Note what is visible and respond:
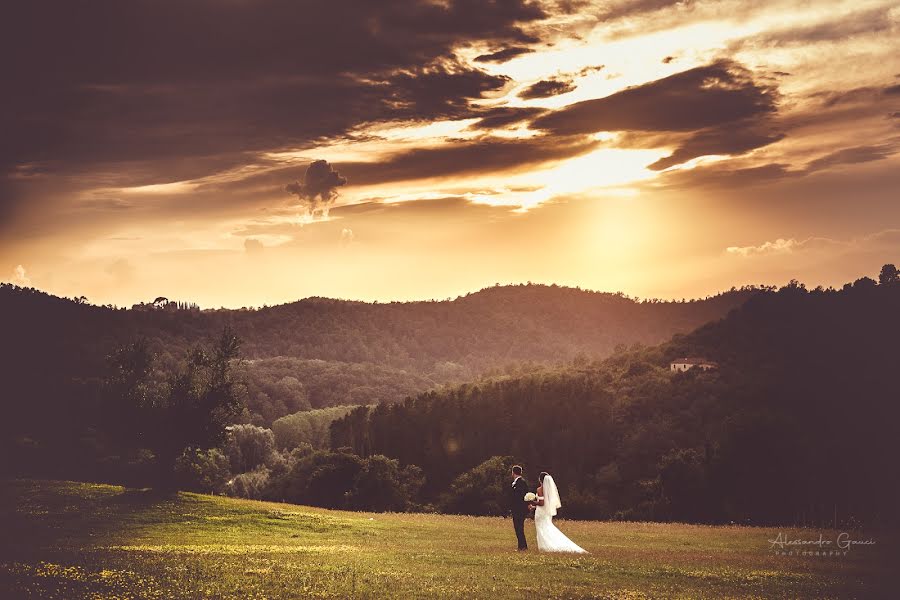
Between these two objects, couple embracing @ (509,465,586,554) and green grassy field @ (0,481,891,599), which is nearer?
green grassy field @ (0,481,891,599)

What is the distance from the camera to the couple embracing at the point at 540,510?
38.2 m

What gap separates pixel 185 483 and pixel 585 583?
290 ft

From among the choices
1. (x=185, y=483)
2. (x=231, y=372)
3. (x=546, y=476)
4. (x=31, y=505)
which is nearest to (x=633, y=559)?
(x=546, y=476)

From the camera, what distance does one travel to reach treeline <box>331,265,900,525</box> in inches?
3691

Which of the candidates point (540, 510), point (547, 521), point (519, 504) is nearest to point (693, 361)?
point (547, 521)
